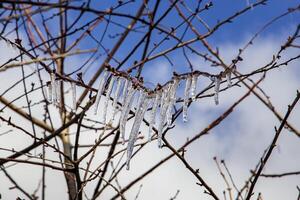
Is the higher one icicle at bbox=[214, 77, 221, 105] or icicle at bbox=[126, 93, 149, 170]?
icicle at bbox=[214, 77, 221, 105]

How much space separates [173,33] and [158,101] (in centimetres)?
121

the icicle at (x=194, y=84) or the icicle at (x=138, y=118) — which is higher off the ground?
the icicle at (x=194, y=84)

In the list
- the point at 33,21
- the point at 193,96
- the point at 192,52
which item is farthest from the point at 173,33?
the point at 33,21

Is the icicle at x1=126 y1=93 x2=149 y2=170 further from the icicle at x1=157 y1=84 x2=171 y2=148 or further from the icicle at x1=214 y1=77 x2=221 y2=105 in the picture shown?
the icicle at x1=214 y1=77 x2=221 y2=105

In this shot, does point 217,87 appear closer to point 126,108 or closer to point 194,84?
point 194,84

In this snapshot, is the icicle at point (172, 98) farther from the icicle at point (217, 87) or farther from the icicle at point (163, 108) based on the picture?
the icicle at point (217, 87)

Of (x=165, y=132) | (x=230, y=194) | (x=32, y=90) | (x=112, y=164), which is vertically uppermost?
(x=32, y=90)

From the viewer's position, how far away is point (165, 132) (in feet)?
9.25

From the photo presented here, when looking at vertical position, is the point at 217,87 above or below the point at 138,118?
above

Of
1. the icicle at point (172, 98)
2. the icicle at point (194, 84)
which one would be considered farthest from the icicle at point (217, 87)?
the icicle at point (172, 98)

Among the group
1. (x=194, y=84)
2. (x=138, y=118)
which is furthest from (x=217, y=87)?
(x=138, y=118)

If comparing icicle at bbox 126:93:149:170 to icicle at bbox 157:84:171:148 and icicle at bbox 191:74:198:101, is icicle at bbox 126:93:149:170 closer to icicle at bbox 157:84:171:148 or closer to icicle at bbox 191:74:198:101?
icicle at bbox 157:84:171:148

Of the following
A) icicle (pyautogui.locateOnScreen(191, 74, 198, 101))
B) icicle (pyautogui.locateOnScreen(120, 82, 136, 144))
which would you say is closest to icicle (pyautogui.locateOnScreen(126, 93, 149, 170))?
icicle (pyautogui.locateOnScreen(120, 82, 136, 144))

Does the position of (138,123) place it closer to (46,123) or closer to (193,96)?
(193,96)
